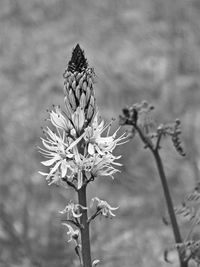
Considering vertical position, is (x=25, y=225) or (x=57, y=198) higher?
(x=57, y=198)

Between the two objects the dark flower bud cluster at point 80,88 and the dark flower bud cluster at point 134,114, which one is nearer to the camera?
the dark flower bud cluster at point 80,88

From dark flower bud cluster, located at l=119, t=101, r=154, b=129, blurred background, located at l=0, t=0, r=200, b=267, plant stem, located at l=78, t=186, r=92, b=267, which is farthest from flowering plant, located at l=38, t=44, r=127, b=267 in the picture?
blurred background, located at l=0, t=0, r=200, b=267

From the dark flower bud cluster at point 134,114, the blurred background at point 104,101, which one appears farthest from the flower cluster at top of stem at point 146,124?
the blurred background at point 104,101

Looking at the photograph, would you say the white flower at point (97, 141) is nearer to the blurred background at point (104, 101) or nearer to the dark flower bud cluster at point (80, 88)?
the dark flower bud cluster at point (80, 88)

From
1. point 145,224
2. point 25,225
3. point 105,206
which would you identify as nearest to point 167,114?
point 145,224

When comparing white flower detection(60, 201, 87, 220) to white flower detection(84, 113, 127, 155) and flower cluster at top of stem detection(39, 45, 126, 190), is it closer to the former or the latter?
flower cluster at top of stem detection(39, 45, 126, 190)

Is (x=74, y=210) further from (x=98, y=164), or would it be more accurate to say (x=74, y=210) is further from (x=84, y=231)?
(x=98, y=164)

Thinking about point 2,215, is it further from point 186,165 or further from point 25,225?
point 186,165
